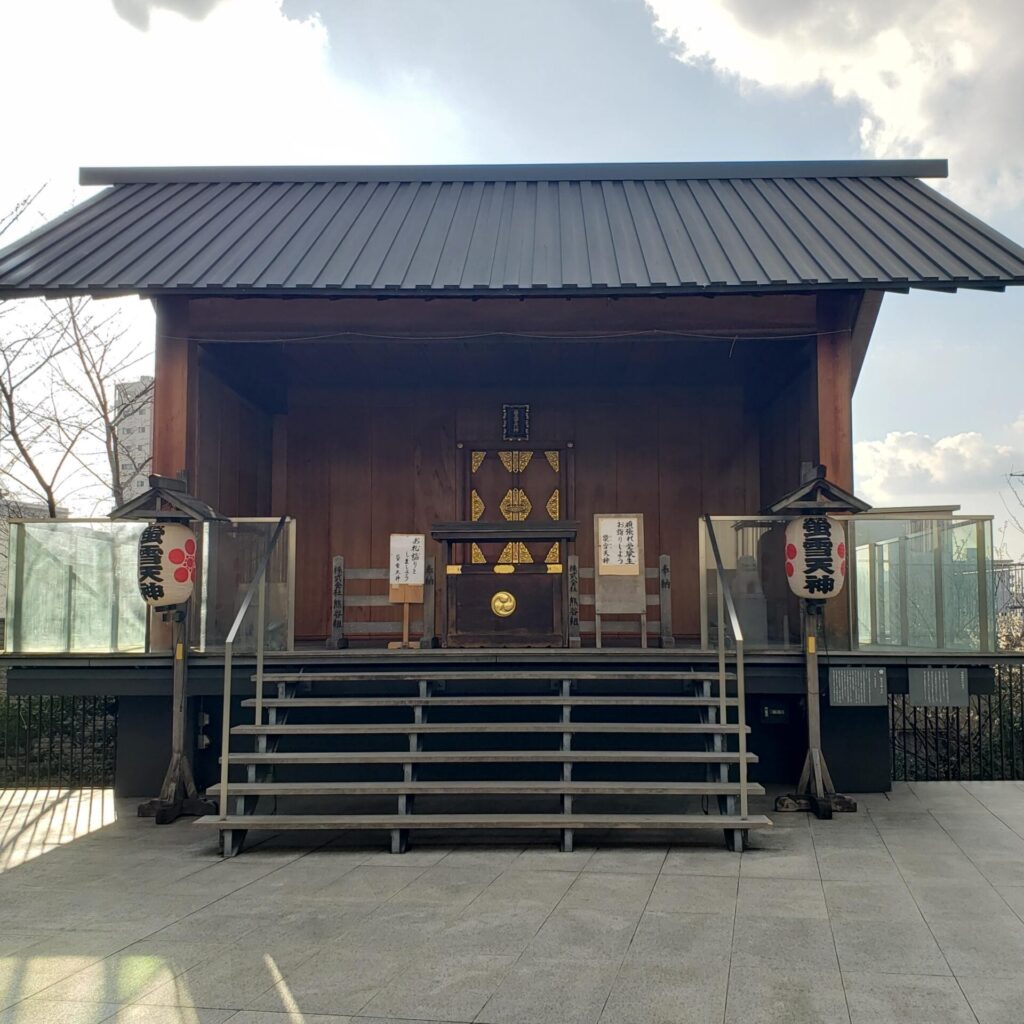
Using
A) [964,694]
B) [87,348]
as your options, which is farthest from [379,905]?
[87,348]

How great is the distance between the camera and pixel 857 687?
26.7 feet

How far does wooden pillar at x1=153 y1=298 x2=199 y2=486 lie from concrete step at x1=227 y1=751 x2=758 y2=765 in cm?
316

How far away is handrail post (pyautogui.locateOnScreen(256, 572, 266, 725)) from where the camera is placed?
7609 millimetres

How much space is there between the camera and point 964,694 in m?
8.11

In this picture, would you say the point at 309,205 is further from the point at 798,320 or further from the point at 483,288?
the point at 798,320

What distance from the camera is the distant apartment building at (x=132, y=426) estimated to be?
16.0 m

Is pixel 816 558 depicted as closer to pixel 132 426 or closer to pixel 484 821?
pixel 484 821

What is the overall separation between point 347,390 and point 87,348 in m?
6.32

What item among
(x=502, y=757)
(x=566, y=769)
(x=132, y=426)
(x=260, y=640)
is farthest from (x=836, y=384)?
(x=132, y=426)

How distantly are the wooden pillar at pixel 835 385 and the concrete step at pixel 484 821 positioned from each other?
143 inches

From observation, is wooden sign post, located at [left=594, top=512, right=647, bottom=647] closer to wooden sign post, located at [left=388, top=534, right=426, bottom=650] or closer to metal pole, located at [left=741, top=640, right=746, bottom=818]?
wooden sign post, located at [left=388, top=534, right=426, bottom=650]

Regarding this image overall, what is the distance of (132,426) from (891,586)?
52.4ft

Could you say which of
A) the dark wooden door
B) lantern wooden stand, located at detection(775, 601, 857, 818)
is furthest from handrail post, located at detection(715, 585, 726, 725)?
the dark wooden door

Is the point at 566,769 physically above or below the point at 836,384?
below
